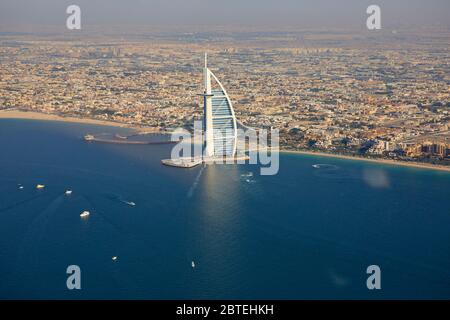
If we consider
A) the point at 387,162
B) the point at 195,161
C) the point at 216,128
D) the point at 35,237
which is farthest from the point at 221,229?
the point at 387,162

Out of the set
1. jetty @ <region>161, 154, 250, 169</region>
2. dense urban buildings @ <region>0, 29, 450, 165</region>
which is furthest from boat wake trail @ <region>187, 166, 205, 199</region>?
dense urban buildings @ <region>0, 29, 450, 165</region>

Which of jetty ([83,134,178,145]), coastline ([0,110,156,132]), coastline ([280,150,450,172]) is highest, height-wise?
coastline ([0,110,156,132])

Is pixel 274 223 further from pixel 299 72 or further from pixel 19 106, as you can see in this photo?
pixel 299 72

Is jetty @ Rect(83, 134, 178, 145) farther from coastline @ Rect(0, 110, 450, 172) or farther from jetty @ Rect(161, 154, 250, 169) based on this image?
jetty @ Rect(161, 154, 250, 169)

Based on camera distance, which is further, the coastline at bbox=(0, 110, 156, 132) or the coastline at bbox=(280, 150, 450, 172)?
the coastline at bbox=(0, 110, 156, 132)

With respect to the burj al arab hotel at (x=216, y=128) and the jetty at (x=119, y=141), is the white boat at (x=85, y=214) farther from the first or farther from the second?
the jetty at (x=119, y=141)

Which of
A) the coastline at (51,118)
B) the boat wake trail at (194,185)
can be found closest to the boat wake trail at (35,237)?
the boat wake trail at (194,185)

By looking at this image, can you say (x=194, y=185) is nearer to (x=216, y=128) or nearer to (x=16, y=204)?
(x=216, y=128)
